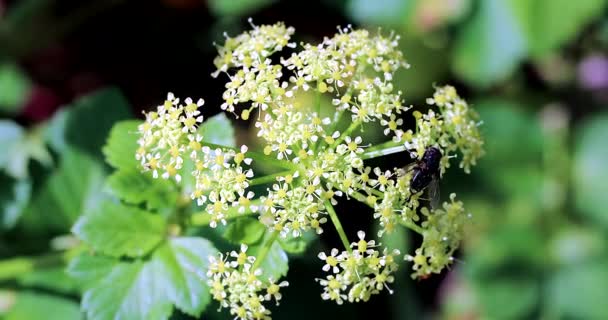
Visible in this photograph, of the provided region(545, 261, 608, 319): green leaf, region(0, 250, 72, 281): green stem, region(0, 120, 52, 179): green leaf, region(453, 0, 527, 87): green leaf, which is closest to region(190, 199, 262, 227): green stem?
region(0, 250, 72, 281): green stem

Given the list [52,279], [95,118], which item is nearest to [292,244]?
[52,279]

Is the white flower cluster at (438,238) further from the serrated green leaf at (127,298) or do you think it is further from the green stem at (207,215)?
the serrated green leaf at (127,298)

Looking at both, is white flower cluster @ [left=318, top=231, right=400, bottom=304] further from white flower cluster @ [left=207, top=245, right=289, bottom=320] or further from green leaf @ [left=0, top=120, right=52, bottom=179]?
green leaf @ [left=0, top=120, right=52, bottom=179]

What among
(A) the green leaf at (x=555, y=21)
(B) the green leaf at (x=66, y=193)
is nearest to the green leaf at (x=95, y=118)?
(B) the green leaf at (x=66, y=193)

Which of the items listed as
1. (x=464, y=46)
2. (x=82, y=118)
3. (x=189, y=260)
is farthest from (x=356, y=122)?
(x=464, y=46)

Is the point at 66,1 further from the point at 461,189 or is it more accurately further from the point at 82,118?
the point at 461,189

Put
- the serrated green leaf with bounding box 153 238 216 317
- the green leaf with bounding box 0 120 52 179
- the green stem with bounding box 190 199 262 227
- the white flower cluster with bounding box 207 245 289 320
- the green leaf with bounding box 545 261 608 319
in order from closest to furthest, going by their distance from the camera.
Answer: the white flower cluster with bounding box 207 245 289 320, the green stem with bounding box 190 199 262 227, the serrated green leaf with bounding box 153 238 216 317, the green leaf with bounding box 0 120 52 179, the green leaf with bounding box 545 261 608 319

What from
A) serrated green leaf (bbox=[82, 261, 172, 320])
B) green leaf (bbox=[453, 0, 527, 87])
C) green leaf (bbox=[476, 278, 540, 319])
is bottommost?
serrated green leaf (bbox=[82, 261, 172, 320])
